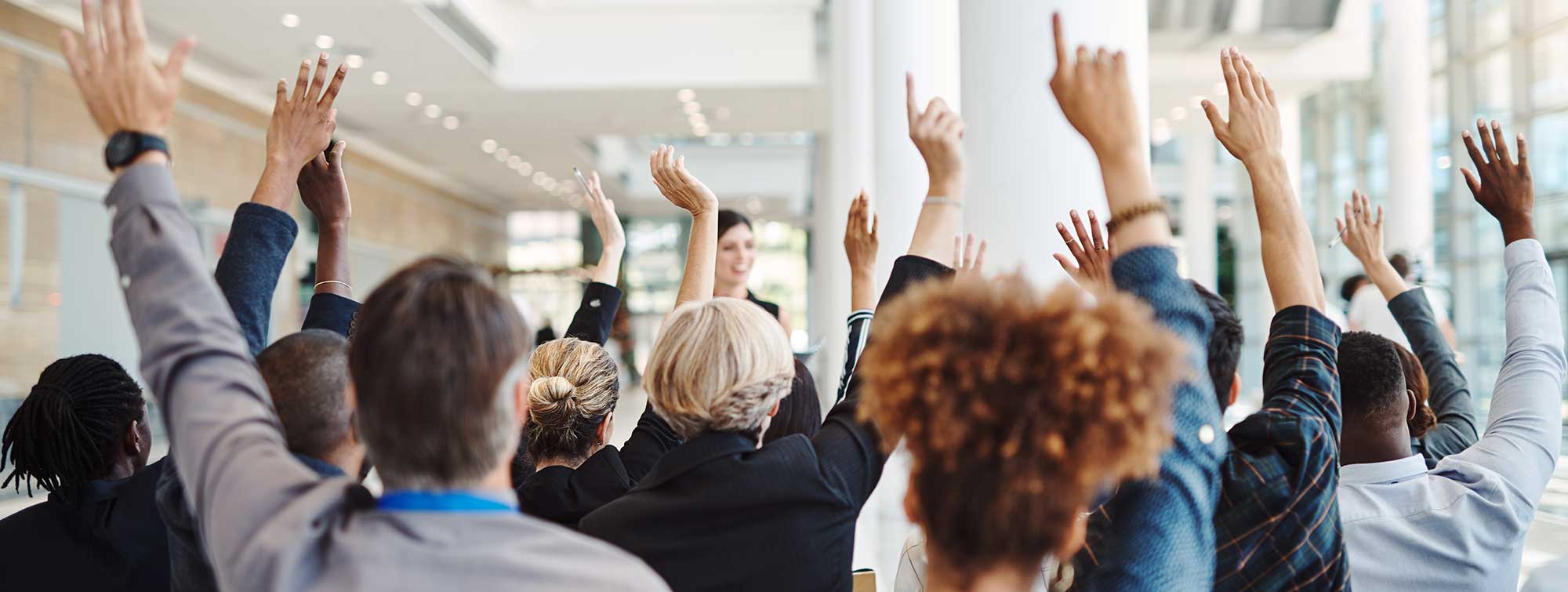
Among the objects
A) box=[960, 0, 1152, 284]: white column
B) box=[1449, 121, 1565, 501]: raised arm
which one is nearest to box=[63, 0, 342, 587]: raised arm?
box=[960, 0, 1152, 284]: white column

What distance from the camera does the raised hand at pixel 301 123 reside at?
5.55 feet

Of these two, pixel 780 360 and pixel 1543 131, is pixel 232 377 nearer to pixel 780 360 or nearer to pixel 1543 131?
pixel 780 360

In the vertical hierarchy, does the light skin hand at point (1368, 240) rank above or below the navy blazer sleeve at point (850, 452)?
above

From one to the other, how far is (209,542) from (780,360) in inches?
32.0

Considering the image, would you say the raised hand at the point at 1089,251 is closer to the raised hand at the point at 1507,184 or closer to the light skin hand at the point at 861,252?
the light skin hand at the point at 861,252

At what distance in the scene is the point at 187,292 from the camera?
3.96ft

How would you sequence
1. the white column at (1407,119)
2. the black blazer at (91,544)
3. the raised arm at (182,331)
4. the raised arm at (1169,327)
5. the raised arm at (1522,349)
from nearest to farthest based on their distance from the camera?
1. the raised arm at (182,331)
2. the raised arm at (1169,327)
3. the black blazer at (91,544)
4. the raised arm at (1522,349)
5. the white column at (1407,119)

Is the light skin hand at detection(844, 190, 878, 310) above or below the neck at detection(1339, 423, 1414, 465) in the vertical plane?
above

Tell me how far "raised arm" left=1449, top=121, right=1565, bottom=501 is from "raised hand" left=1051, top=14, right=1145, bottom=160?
1.08 m

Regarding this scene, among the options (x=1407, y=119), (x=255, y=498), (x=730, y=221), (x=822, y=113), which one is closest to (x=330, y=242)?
(x=255, y=498)

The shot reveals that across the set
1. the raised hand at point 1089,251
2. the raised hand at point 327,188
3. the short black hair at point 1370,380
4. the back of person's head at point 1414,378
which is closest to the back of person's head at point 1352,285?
the back of person's head at point 1414,378

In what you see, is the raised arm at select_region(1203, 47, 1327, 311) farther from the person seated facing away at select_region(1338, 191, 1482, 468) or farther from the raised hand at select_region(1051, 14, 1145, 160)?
the person seated facing away at select_region(1338, 191, 1482, 468)

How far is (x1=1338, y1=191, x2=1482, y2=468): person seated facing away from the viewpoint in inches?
102

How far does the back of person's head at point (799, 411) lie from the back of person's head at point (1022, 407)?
3.55ft
